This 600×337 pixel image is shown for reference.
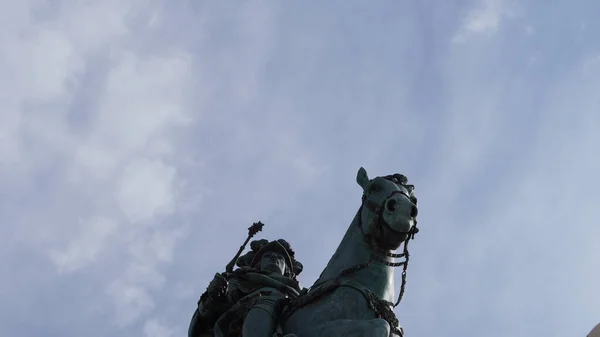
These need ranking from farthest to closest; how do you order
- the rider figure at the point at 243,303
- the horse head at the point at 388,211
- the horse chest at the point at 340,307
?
the rider figure at the point at 243,303, the horse head at the point at 388,211, the horse chest at the point at 340,307

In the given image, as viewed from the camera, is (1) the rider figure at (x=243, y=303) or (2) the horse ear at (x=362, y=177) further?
(2) the horse ear at (x=362, y=177)

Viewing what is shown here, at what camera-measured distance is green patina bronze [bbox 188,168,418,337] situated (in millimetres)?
9484

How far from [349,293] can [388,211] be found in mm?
967

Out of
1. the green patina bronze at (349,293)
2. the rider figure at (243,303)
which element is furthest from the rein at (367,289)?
the rider figure at (243,303)

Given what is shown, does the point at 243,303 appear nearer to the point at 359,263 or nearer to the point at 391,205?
the point at 359,263

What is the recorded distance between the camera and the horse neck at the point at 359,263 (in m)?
9.91

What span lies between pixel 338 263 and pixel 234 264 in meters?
3.34

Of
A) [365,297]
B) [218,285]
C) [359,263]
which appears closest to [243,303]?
[218,285]

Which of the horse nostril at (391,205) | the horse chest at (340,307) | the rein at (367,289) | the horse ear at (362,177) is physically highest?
the horse ear at (362,177)

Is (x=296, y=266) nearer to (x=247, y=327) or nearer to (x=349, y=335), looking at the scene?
(x=247, y=327)

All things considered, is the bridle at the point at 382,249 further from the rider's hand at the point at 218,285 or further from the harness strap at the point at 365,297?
the rider's hand at the point at 218,285

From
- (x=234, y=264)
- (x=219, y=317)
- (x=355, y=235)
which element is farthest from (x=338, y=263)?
(x=234, y=264)

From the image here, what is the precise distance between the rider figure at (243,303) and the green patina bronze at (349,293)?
11 millimetres

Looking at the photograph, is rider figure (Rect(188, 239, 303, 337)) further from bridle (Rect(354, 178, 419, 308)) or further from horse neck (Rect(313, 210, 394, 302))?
bridle (Rect(354, 178, 419, 308))
